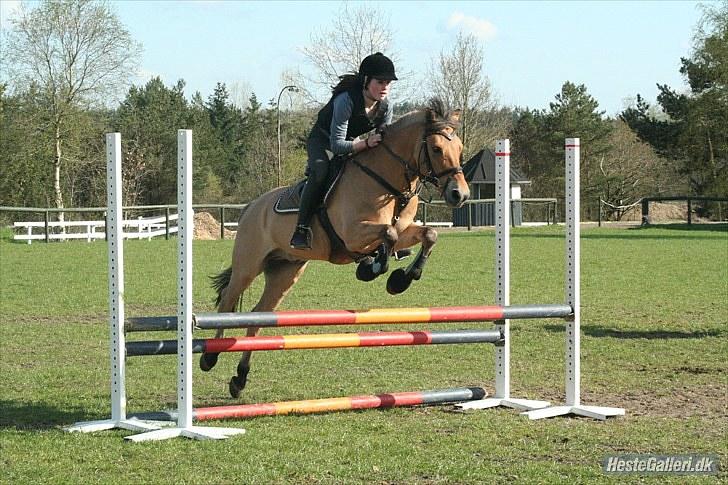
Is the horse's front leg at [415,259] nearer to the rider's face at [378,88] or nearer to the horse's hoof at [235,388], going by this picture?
the rider's face at [378,88]

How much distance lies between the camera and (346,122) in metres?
6.88

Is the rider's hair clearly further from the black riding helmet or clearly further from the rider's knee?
the rider's knee

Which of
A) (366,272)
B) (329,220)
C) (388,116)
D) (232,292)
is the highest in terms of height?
(388,116)

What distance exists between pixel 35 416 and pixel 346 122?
319 cm

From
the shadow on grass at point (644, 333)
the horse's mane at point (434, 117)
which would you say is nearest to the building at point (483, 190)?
the shadow on grass at point (644, 333)

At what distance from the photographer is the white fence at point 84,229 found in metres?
30.7

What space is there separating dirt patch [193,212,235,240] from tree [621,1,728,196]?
89.8 feet

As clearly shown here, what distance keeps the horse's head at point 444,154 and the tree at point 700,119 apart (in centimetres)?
4385

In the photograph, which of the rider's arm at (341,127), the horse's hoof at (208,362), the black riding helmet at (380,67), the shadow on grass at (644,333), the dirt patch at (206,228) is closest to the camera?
the black riding helmet at (380,67)

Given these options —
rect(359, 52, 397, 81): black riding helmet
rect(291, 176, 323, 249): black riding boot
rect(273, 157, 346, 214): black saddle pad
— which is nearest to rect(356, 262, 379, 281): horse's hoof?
rect(291, 176, 323, 249): black riding boot

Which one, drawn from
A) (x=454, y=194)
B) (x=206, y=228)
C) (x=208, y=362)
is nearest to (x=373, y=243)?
(x=454, y=194)

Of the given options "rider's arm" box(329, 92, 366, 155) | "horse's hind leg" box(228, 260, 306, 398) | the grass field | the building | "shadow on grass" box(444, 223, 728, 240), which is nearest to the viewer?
the grass field

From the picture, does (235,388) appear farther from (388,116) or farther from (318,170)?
(388,116)

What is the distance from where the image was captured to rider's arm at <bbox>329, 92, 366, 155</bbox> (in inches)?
270
